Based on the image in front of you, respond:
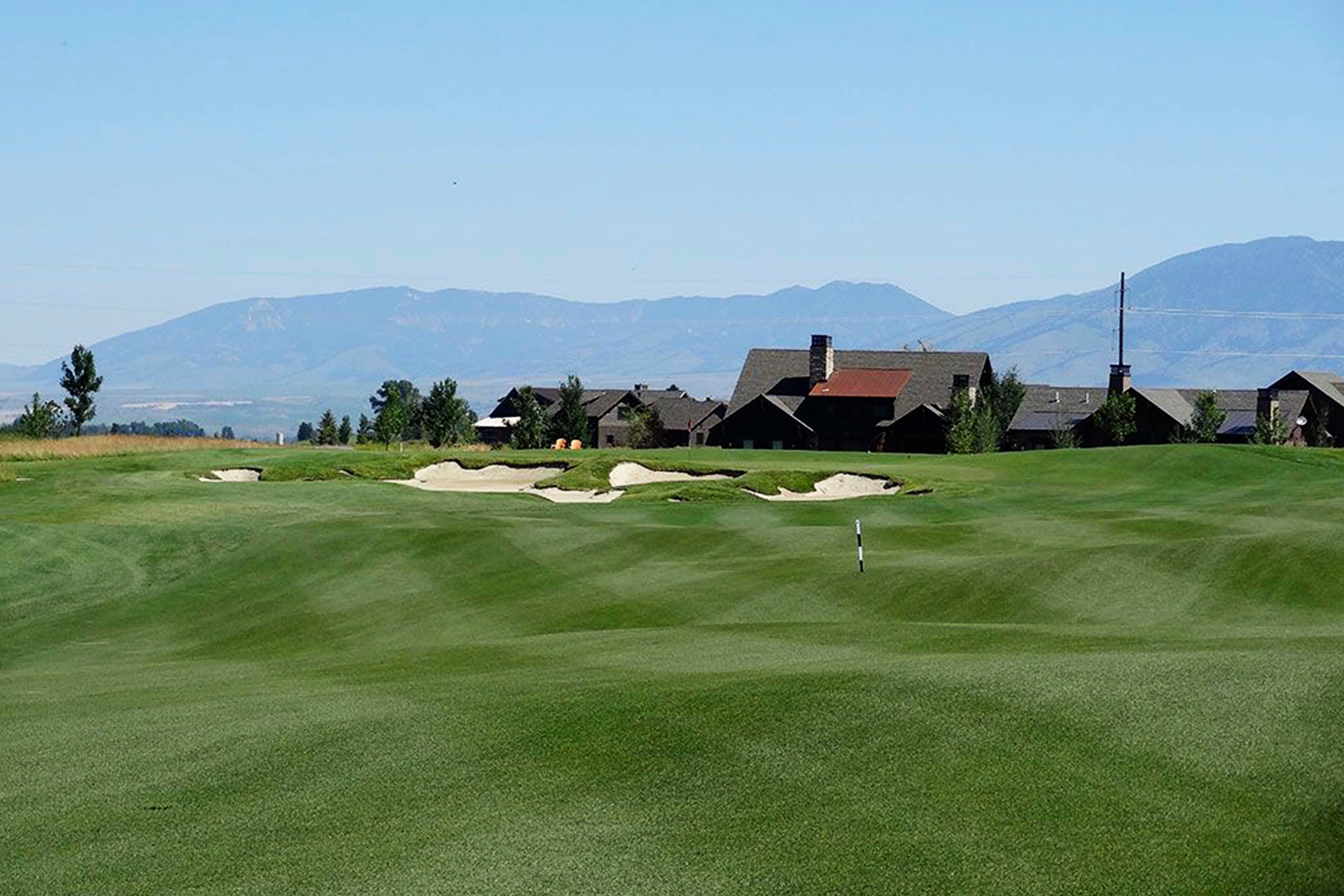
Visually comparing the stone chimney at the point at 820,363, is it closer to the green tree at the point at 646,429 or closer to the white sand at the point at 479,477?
the green tree at the point at 646,429

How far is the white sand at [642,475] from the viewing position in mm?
61344

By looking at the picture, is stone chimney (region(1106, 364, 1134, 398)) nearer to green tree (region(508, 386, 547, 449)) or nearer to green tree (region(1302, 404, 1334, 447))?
green tree (region(1302, 404, 1334, 447))

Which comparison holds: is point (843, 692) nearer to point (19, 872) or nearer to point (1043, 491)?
point (19, 872)

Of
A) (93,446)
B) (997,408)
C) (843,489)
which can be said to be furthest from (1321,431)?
(93,446)

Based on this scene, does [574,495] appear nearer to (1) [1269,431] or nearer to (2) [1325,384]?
(1) [1269,431]

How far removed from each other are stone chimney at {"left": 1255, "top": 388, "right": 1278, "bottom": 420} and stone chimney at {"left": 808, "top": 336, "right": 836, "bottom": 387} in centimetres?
2831

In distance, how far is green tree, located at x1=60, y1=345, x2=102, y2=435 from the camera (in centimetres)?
9694

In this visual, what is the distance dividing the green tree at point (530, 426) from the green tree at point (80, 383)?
93.9 feet

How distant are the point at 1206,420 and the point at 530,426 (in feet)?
148

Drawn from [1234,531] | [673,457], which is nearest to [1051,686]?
[1234,531]

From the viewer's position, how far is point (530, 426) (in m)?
115

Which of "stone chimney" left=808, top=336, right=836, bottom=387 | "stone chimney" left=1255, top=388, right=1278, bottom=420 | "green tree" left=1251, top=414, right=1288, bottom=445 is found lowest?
"green tree" left=1251, top=414, right=1288, bottom=445

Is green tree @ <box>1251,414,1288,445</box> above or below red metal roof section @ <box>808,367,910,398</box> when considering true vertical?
below

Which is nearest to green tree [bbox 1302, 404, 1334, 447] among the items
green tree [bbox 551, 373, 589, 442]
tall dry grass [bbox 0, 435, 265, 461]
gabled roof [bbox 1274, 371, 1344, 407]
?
gabled roof [bbox 1274, 371, 1344, 407]
